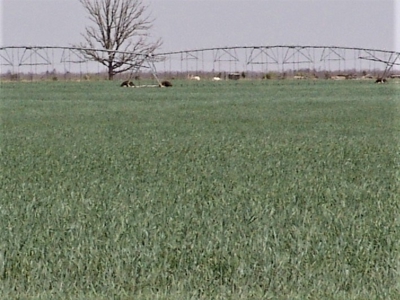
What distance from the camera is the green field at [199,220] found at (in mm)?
4504

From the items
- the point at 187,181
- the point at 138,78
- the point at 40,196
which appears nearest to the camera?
the point at 40,196

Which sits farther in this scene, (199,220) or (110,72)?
(110,72)

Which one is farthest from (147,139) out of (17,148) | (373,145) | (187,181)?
(187,181)

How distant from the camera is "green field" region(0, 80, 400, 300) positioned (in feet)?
14.8

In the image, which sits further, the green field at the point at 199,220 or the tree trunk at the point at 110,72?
the tree trunk at the point at 110,72

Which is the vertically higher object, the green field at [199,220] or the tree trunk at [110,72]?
the tree trunk at [110,72]

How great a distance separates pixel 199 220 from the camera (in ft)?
20.2

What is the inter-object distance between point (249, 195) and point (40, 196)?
2327 mm

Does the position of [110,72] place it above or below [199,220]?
above

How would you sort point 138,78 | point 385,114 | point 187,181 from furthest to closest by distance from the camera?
point 138,78, point 385,114, point 187,181

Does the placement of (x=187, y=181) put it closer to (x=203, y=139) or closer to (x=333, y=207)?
(x=333, y=207)

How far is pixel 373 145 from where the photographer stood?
13.7m

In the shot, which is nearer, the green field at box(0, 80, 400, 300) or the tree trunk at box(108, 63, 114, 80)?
the green field at box(0, 80, 400, 300)

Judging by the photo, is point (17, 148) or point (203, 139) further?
point (203, 139)
